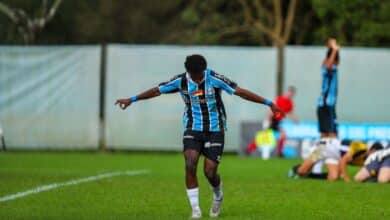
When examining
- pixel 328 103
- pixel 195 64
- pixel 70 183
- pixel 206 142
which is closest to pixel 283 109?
pixel 328 103

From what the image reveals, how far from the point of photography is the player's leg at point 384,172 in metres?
18.4

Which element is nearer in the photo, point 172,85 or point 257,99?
point 257,99

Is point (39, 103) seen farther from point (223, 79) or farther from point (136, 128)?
point (223, 79)

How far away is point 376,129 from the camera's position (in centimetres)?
2795

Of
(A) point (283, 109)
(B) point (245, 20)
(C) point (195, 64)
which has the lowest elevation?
(A) point (283, 109)

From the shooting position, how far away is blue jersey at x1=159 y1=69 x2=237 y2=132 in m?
12.8

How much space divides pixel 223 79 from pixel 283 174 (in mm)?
8612

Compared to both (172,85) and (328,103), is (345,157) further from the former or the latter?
(172,85)

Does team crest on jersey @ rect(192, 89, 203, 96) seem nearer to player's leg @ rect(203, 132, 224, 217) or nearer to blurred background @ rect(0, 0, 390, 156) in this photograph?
player's leg @ rect(203, 132, 224, 217)

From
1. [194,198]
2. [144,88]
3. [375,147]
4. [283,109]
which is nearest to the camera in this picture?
[194,198]

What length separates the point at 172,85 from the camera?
13016 millimetres

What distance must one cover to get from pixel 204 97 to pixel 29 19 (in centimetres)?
3729

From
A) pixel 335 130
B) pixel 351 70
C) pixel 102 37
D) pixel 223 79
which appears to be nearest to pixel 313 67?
pixel 351 70

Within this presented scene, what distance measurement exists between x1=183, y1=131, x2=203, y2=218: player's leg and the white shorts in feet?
22.5
